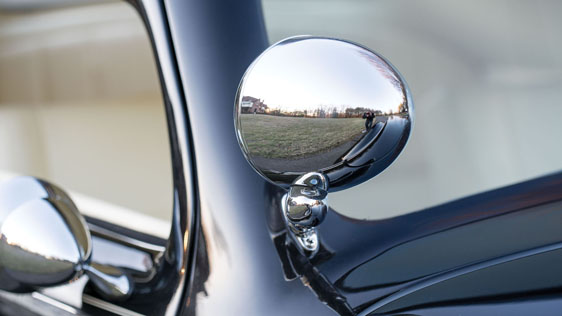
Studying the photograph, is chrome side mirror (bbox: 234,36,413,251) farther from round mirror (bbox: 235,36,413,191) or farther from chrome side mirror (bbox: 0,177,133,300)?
chrome side mirror (bbox: 0,177,133,300)

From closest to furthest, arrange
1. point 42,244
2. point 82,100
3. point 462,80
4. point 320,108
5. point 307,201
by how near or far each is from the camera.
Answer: point 320,108 < point 307,201 < point 42,244 < point 462,80 < point 82,100

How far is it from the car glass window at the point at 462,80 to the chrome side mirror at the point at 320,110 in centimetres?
44

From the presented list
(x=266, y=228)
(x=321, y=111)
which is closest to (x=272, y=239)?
(x=266, y=228)

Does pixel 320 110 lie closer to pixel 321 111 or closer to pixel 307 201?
pixel 321 111

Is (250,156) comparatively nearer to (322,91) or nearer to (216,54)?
(322,91)

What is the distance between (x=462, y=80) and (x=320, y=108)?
2.44 feet

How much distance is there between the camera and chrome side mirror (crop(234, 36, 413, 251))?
598mm

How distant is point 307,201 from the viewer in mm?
707

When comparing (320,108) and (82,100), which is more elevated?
(82,100)

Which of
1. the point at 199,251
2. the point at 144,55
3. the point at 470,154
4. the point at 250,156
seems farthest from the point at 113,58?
the point at 250,156

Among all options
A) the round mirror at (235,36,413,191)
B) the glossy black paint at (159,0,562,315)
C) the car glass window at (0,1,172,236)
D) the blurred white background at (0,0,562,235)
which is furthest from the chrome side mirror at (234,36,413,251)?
the car glass window at (0,1,172,236)

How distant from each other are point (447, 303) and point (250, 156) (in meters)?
0.25

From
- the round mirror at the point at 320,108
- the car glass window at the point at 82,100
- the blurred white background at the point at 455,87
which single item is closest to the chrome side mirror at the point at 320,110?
the round mirror at the point at 320,108

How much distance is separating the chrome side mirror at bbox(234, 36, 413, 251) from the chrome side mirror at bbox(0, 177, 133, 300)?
336 mm
